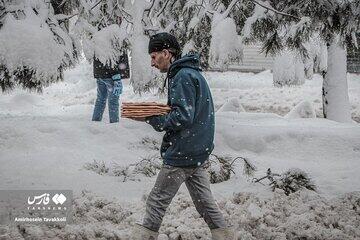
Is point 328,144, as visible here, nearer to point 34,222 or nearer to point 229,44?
point 229,44

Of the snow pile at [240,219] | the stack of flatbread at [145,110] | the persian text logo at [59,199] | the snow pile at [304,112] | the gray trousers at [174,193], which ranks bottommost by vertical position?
the snow pile at [304,112]

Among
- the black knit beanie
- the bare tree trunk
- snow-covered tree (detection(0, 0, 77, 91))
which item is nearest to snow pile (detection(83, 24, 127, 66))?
snow-covered tree (detection(0, 0, 77, 91))

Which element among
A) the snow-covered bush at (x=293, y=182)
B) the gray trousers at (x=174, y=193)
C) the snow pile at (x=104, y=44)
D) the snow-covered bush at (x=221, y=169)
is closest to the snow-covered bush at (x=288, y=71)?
the snow-covered bush at (x=221, y=169)

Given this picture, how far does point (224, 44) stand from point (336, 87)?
15.0 feet

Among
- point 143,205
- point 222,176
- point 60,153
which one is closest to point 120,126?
point 60,153

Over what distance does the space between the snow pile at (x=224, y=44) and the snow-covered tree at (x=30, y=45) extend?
1.88 metres

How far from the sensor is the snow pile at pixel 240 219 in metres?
3.82

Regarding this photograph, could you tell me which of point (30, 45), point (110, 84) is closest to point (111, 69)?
point (110, 84)

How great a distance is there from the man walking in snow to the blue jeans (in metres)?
4.05

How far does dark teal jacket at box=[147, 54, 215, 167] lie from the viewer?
2.97 metres

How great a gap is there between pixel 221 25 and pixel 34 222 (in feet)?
11.4

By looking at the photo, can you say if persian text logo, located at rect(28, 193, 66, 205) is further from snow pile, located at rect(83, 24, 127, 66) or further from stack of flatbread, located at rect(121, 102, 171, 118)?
snow pile, located at rect(83, 24, 127, 66)

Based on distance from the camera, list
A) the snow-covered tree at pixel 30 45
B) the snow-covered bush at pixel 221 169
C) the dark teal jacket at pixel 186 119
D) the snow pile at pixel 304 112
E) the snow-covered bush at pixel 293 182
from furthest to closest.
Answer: the snow pile at pixel 304 112
the snow-covered bush at pixel 221 169
the snow-covered bush at pixel 293 182
the snow-covered tree at pixel 30 45
the dark teal jacket at pixel 186 119

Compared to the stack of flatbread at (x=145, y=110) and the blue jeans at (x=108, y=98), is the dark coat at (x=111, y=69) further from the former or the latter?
the stack of flatbread at (x=145, y=110)
